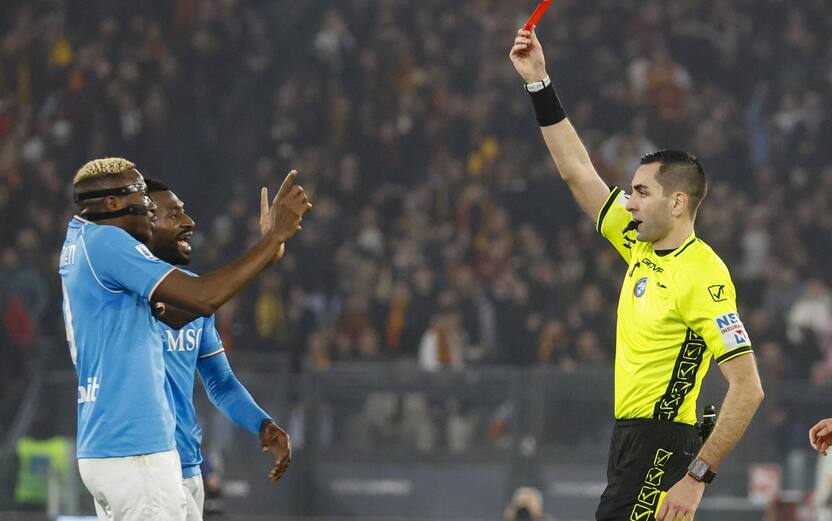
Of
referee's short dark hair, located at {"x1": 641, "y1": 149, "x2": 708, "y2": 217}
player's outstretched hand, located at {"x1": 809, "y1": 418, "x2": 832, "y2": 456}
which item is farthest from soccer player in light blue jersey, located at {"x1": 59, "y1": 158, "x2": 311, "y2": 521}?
player's outstretched hand, located at {"x1": 809, "y1": 418, "x2": 832, "y2": 456}

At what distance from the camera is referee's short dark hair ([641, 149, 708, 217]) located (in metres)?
5.25

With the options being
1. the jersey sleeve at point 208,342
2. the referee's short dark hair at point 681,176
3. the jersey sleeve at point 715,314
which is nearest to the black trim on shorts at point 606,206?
the referee's short dark hair at point 681,176

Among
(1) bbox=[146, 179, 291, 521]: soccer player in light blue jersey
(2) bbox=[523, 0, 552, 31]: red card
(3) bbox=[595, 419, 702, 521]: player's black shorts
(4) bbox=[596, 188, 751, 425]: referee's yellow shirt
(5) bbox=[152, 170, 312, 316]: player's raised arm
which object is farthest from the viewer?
(1) bbox=[146, 179, 291, 521]: soccer player in light blue jersey

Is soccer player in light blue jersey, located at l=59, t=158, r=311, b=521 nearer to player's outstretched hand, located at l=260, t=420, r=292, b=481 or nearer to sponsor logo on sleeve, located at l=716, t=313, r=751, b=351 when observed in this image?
player's outstretched hand, located at l=260, t=420, r=292, b=481

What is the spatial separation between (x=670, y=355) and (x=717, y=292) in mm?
311

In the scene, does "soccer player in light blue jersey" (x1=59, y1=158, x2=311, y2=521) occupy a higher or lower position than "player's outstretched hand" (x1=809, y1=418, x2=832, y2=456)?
higher

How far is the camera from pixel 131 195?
468 cm

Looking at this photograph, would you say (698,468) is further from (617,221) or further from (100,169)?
(100,169)

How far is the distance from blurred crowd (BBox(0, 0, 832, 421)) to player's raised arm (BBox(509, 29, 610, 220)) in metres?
7.12

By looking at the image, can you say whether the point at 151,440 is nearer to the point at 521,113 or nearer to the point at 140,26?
the point at 521,113

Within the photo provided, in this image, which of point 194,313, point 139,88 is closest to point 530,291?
point 139,88

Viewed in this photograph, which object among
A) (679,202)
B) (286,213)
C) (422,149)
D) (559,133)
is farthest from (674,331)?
(422,149)

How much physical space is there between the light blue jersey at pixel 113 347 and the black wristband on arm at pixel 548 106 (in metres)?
2.02

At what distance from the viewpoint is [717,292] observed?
5000 mm
